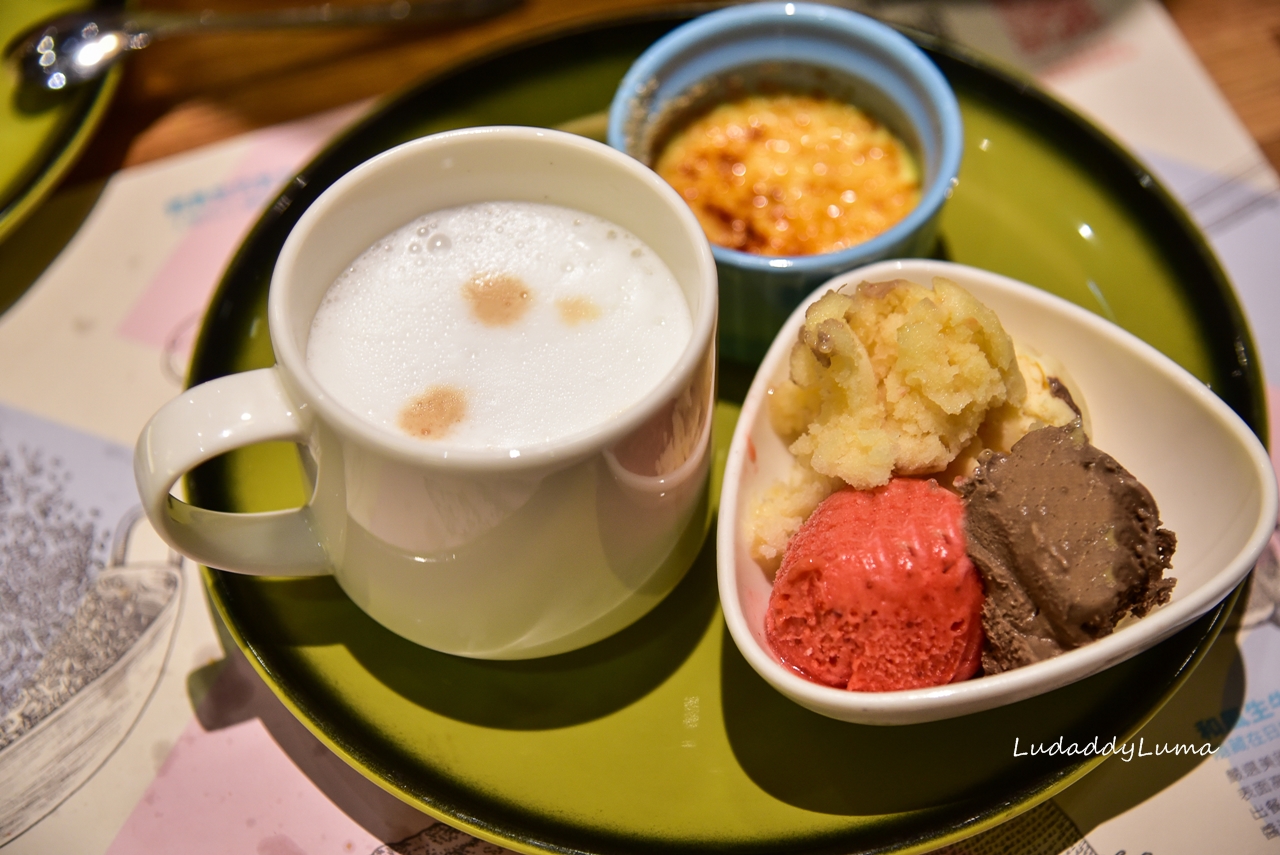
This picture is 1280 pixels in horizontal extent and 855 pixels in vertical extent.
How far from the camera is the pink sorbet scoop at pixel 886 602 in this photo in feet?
2.73

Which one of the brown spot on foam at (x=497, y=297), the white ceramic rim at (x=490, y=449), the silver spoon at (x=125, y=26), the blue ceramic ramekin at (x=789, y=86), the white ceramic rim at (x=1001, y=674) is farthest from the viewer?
the silver spoon at (x=125, y=26)

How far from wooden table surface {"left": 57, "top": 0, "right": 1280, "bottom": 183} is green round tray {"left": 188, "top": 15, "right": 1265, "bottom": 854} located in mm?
477

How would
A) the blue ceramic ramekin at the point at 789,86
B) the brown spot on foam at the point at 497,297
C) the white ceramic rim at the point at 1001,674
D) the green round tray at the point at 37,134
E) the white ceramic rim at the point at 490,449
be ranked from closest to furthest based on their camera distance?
the white ceramic rim at the point at 490,449 → the white ceramic rim at the point at 1001,674 → the brown spot on foam at the point at 497,297 → the blue ceramic ramekin at the point at 789,86 → the green round tray at the point at 37,134

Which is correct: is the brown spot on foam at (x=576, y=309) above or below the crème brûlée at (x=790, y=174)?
above

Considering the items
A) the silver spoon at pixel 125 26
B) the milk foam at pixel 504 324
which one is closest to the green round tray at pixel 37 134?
the silver spoon at pixel 125 26

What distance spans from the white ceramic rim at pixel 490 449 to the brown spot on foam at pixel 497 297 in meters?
0.13

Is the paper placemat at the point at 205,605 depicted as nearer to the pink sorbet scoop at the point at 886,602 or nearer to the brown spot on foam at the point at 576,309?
the pink sorbet scoop at the point at 886,602

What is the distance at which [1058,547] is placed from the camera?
0.80 meters

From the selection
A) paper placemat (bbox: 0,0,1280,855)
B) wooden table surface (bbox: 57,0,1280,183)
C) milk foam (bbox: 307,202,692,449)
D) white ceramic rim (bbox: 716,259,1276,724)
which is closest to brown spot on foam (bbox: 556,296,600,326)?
milk foam (bbox: 307,202,692,449)

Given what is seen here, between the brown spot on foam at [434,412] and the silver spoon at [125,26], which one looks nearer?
the brown spot on foam at [434,412]

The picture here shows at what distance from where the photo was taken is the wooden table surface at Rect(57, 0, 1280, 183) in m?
1.52

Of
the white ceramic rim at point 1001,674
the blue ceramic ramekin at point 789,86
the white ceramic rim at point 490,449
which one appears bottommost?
the white ceramic rim at point 1001,674

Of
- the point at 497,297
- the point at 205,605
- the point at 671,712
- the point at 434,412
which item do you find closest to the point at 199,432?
the point at 434,412

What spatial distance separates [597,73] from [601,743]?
103 cm
